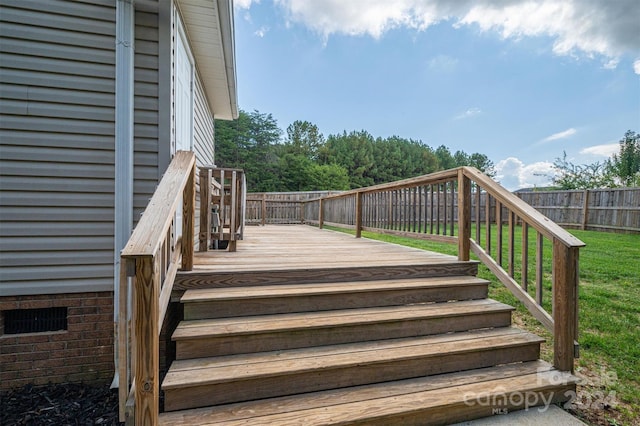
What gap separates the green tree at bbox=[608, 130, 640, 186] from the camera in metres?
16.5

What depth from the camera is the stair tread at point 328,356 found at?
1735mm

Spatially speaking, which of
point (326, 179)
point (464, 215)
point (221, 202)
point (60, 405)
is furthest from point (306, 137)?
point (60, 405)

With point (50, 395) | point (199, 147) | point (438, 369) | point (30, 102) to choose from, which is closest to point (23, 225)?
point (30, 102)

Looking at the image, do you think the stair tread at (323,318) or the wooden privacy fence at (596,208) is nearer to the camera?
the stair tread at (323,318)

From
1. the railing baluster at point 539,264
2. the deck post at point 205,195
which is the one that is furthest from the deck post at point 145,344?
the railing baluster at point 539,264

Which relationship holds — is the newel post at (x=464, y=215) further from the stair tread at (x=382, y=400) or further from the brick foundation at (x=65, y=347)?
the brick foundation at (x=65, y=347)

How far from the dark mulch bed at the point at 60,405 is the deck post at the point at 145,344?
118cm

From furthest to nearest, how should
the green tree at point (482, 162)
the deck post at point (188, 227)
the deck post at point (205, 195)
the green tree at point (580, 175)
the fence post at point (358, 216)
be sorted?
the green tree at point (482, 162), the green tree at point (580, 175), the fence post at point (358, 216), the deck post at point (205, 195), the deck post at point (188, 227)

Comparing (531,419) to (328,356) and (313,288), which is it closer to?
(328,356)

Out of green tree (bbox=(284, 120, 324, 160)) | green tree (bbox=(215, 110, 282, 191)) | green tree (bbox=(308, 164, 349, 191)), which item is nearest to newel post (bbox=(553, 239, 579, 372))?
green tree (bbox=(308, 164, 349, 191))

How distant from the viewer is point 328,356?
1977mm

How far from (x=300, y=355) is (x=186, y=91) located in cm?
353

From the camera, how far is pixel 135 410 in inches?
55.8

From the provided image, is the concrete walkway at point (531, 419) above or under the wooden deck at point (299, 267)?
under
